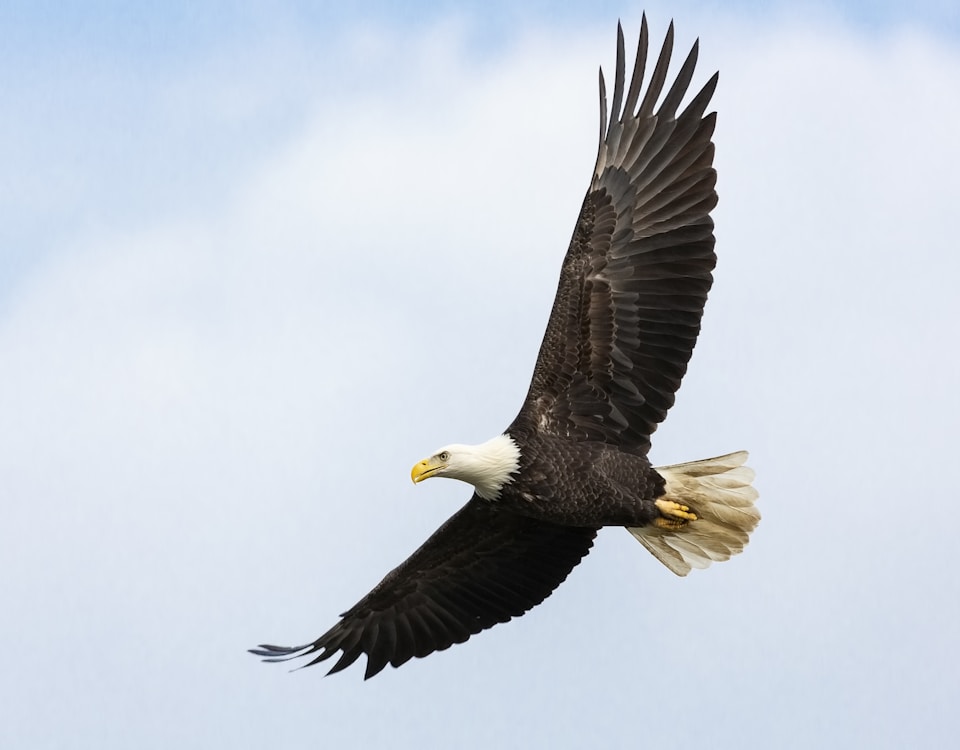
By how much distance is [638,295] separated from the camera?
12391mm

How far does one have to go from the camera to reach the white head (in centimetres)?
1220

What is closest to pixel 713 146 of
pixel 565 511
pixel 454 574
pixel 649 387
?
pixel 649 387

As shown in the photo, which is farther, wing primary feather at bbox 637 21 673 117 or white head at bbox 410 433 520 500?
wing primary feather at bbox 637 21 673 117

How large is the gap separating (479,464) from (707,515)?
1674 mm

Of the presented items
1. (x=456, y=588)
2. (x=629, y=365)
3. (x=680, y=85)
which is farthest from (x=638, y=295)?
(x=456, y=588)

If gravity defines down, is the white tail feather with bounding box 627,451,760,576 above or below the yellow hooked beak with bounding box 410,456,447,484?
below

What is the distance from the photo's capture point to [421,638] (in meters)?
13.5

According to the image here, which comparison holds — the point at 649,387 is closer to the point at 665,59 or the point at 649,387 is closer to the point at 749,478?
the point at 749,478

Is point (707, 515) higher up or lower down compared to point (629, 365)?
lower down

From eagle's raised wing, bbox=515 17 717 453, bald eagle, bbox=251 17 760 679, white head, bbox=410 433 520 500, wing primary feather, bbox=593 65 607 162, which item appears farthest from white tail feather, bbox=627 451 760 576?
wing primary feather, bbox=593 65 607 162

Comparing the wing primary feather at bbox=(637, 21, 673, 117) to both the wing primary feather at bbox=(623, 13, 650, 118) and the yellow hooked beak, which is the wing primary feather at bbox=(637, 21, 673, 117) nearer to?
the wing primary feather at bbox=(623, 13, 650, 118)

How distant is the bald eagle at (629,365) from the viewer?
12.2 meters

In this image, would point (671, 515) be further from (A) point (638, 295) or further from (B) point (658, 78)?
(B) point (658, 78)

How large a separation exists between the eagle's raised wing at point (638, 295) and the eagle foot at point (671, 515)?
0.41 meters
